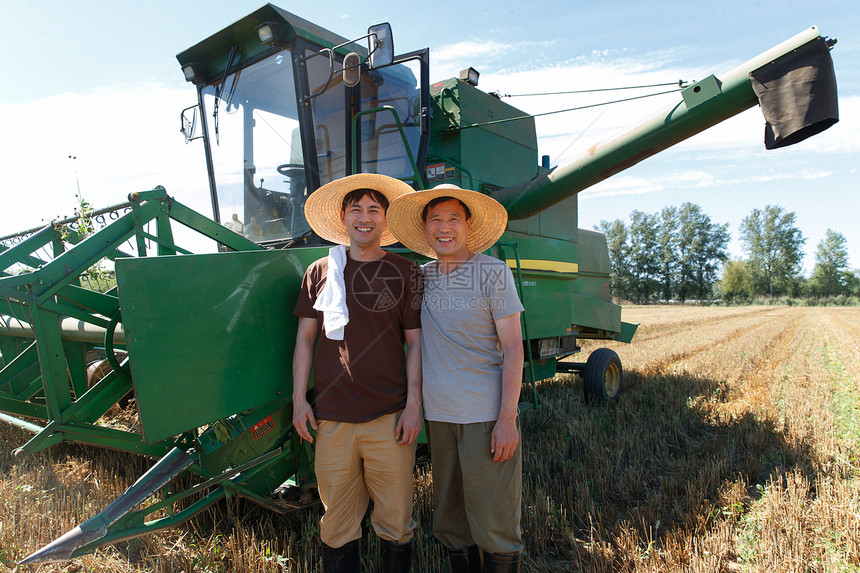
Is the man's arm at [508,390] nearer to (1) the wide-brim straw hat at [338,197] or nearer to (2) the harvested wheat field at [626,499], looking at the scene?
(1) the wide-brim straw hat at [338,197]

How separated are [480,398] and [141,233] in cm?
154

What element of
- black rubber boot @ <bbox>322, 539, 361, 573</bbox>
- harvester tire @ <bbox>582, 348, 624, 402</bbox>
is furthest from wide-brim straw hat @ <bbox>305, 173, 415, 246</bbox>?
harvester tire @ <bbox>582, 348, 624, 402</bbox>

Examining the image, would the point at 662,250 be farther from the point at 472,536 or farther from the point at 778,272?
the point at 472,536

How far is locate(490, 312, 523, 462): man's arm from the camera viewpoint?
1801mm

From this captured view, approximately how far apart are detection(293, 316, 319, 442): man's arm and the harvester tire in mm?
3998

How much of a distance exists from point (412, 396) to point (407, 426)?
0.37 ft

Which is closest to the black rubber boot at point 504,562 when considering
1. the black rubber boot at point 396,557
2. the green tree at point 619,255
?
the black rubber boot at point 396,557

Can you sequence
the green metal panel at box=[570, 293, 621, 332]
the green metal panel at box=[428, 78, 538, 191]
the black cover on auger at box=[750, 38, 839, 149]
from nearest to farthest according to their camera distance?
the black cover on auger at box=[750, 38, 839, 149], the green metal panel at box=[428, 78, 538, 191], the green metal panel at box=[570, 293, 621, 332]

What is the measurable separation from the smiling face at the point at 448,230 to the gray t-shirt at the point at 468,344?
79 mm

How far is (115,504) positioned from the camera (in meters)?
1.92

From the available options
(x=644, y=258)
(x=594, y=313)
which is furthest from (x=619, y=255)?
(x=594, y=313)

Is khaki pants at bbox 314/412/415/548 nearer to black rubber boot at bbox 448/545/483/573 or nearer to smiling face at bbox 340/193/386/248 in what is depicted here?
black rubber boot at bbox 448/545/483/573

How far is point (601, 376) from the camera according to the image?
206 inches

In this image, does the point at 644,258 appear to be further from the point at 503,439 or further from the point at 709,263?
the point at 503,439
